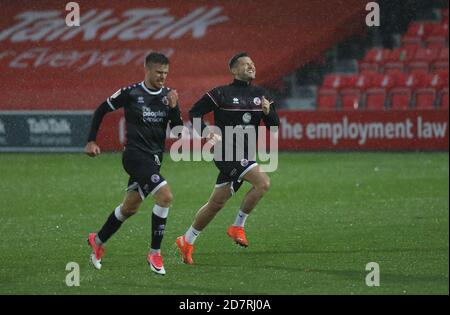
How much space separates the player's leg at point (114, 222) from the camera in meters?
8.41

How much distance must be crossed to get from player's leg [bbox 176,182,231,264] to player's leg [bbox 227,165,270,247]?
0.24m

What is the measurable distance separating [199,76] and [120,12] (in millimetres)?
4682

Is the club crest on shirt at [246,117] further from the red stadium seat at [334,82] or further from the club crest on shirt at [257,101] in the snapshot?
the red stadium seat at [334,82]

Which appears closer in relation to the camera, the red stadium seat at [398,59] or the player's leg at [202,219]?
the player's leg at [202,219]

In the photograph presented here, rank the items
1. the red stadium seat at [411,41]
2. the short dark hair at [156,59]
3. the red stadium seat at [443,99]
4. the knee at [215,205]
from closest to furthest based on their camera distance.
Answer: the short dark hair at [156,59]
the knee at [215,205]
the red stadium seat at [443,99]
the red stadium seat at [411,41]

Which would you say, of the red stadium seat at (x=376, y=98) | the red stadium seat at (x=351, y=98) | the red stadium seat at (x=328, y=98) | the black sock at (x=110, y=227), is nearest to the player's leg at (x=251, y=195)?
the black sock at (x=110, y=227)

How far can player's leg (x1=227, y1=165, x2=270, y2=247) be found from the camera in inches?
365

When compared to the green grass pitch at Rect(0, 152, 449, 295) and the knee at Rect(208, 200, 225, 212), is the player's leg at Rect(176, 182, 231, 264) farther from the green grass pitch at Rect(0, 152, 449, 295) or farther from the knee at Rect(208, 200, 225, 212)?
the green grass pitch at Rect(0, 152, 449, 295)

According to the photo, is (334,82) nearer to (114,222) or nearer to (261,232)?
(261,232)

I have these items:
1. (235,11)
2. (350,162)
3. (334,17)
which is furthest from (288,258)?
(235,11)

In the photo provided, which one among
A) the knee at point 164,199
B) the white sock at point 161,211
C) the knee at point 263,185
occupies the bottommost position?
the white sock at point 161,211

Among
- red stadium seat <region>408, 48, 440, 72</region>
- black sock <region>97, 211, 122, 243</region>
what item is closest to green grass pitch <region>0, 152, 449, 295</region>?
black sock <region>97, 211, 122, 243</region>

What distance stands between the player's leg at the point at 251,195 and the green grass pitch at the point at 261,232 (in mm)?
139

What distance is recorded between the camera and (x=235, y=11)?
2623 cm
